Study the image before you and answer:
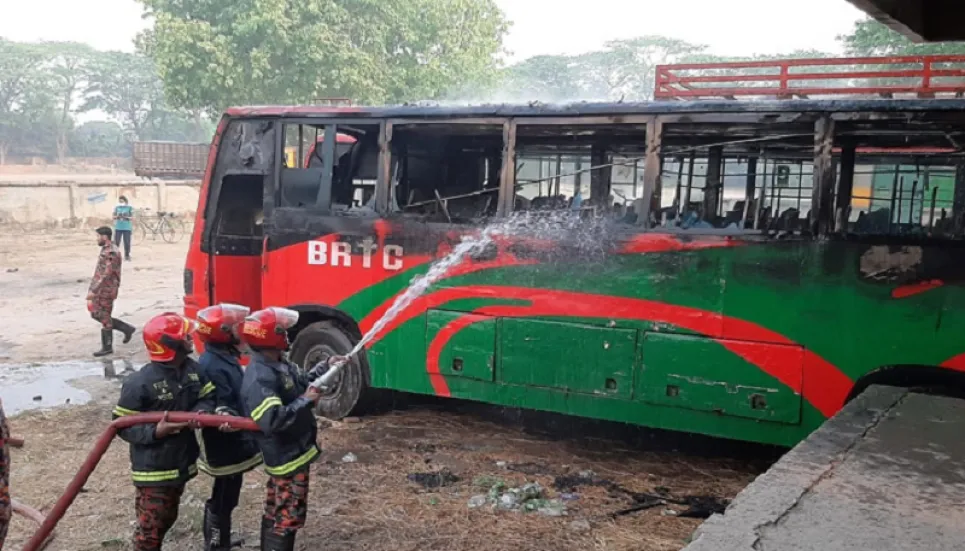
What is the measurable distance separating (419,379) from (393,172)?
67.1 inches

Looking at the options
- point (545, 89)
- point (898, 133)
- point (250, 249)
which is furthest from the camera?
point (545, 89)

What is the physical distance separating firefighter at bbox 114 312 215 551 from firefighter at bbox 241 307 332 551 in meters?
0.38

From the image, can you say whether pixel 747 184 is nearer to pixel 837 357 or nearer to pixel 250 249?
pixel 837 357

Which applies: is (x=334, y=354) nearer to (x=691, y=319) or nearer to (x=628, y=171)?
(x=628, y=171)

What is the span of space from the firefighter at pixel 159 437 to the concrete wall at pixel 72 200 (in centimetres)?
2264

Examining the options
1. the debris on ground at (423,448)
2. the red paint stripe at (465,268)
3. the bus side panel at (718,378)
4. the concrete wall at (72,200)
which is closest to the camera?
the bus side panel at (718,378)

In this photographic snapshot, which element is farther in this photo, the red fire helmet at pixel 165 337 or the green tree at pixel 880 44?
the green tree at pixel 880 44

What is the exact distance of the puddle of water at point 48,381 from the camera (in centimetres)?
755

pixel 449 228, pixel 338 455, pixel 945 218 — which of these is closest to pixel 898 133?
pixel 945 218

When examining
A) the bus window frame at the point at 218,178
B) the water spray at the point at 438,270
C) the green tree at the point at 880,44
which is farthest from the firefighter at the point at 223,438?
the green tree at the point at 880,44

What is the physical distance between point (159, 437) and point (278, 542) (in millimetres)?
805

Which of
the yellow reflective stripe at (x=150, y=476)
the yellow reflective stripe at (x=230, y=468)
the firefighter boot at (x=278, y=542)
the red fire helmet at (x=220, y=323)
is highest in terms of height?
the red fire helmet at (x=220, y=323)

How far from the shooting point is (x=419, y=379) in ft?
21.5

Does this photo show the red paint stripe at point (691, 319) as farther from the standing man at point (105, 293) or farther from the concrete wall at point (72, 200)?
the concrete wall at point (72, 200)
